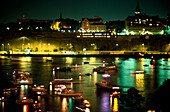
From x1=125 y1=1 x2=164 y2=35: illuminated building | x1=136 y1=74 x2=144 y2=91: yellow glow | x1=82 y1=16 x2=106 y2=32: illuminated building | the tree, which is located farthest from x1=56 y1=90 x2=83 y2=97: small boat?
x1=82 y1=16 x2=106 y2=32: illuminated building

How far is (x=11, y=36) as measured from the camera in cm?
5178

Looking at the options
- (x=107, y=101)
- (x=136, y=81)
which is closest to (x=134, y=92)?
(x=107, y=101)

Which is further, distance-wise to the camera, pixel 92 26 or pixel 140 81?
pixel 92 26

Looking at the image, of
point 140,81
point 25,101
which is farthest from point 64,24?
point 25,101

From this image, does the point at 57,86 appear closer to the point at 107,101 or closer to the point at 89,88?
the point at 89,88

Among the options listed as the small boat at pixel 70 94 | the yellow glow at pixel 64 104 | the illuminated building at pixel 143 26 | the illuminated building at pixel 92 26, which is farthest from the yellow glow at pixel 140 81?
the illuminated building at pixel 92 26

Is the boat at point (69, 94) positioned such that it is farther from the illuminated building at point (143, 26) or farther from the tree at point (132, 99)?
the illuminated building at point (143, 26)

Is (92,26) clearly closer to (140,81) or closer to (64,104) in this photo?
(140,81)

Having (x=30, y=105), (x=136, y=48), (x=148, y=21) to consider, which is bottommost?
(x=30, y=105)

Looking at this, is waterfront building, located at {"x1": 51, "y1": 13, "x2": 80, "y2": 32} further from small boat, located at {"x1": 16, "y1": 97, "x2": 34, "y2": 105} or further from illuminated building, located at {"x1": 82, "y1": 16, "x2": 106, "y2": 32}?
small boat, located at {"x1": 16, "y1": 97, "x2": 34, "y2": 105}

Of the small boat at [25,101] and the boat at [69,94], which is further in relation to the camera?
the boat at [69,94]

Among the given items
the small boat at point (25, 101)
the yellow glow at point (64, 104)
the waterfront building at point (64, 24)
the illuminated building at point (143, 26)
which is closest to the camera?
the yellow glow at point (64, 104)

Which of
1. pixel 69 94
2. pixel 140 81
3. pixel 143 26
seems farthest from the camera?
pixel 143 26

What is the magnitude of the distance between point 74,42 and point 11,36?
9.89 meters
